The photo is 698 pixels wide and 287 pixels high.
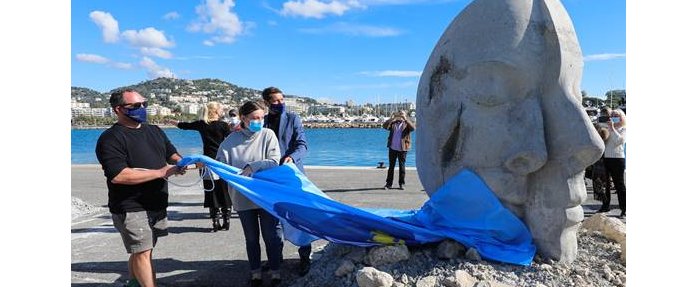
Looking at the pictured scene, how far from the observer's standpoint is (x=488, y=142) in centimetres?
435

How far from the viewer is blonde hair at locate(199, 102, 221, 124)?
23.4 feet

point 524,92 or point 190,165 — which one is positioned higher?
point 524,92

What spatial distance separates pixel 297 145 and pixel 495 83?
1.97m

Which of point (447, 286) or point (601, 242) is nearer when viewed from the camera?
point (447, 286)

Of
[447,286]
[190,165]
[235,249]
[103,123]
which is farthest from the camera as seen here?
[103,123]

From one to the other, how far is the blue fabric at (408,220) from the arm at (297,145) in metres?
0.44

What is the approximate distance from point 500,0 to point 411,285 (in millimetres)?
2403

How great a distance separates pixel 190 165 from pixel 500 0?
2854 mm

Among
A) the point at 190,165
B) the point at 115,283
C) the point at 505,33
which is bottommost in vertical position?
the point at 115,283

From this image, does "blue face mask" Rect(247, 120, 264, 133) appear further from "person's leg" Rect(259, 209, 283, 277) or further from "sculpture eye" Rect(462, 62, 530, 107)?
"sculpture eye" Rect(462, 62, 530, 107)

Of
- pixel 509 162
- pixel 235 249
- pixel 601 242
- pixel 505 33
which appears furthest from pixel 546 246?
pixel 235 249

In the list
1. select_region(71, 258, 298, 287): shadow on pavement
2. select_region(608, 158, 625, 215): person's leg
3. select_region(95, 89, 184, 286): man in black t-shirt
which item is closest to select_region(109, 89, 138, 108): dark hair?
select_region(95, 89, 184, 286): man in black t-shirt

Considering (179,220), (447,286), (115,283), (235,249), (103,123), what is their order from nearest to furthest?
(447,286) → (115,283) → (235,249) → (179,220) → (103,123)

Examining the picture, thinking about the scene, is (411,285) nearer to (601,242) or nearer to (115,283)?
(601,242)
